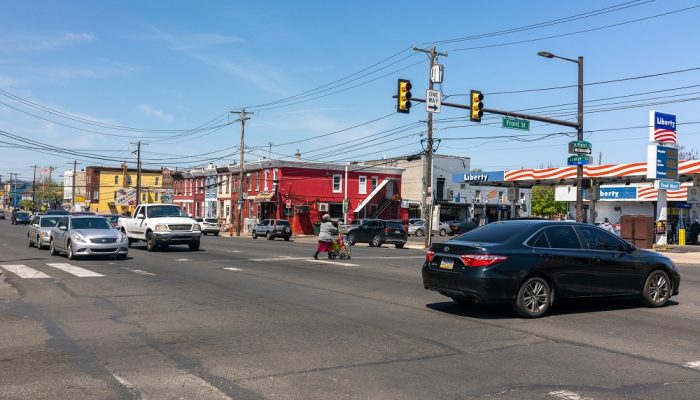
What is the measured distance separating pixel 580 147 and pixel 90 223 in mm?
20313

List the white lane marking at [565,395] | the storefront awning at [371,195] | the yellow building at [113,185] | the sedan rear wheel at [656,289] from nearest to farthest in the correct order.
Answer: the white lane marking at [565,395] < the sedan rear wheel at [656,289] < the storefront awning at [371,195] < the yellow building at [113,185]

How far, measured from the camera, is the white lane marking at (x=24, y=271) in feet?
50.4

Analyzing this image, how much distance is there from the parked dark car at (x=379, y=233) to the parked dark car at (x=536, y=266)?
2641 centimetres

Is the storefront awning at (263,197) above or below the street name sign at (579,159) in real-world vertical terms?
below

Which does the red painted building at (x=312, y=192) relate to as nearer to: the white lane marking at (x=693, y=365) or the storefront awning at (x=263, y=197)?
the storefront awning at (x=263, y=197)

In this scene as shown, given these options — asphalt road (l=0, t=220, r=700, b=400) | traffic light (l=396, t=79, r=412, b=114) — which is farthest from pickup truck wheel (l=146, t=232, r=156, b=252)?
asphalt road (l=0, t=220, r=700, b=400)

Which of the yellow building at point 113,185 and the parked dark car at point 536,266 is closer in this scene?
the parked dark car at point 536,266

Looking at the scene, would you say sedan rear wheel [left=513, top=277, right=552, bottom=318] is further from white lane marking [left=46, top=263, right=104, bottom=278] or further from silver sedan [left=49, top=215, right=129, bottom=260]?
silver sedan [left=49, top=215, right=129, bottom=260]

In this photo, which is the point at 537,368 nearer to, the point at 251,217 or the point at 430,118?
the point at 430,118

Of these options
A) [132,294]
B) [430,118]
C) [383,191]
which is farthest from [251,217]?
[132,294]

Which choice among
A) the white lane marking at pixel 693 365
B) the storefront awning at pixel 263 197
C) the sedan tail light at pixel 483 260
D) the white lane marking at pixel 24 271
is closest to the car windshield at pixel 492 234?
the sedan tail light at pixel 483 260

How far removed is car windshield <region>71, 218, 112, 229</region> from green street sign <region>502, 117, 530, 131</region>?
16.3 meters

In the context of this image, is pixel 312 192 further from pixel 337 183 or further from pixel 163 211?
pixel 163 211

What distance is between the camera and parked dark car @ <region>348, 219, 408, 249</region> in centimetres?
3741
